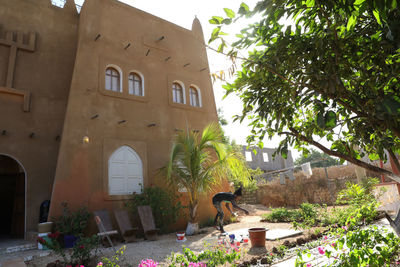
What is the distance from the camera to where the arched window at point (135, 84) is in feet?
32.4

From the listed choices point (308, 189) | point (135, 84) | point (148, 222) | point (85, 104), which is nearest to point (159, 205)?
point (148, 222)

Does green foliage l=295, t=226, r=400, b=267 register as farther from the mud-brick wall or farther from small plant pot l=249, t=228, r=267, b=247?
the mud-brick wall


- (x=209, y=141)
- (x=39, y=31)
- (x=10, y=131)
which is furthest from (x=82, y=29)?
(x=209, y=141)

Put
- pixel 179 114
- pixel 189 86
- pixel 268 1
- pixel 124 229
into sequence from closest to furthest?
pixel 268 1 < pixel 124 229 < pixel 179 114 < pixel 189 86

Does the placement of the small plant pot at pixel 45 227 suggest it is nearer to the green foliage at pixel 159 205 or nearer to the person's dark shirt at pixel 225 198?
the green foliage at pixel 159 205

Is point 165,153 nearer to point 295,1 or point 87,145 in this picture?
point 87,145

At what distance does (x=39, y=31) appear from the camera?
962cm

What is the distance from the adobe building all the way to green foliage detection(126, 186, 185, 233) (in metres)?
0.56

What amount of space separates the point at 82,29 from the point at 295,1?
9.00 metres

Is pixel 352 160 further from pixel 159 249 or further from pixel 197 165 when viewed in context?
pixel 197 165

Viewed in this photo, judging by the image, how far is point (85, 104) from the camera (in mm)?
8391

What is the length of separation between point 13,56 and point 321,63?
9572 millimetres

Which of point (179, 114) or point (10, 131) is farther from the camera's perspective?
point (179, 114)

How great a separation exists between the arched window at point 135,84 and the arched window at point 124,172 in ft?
7.24
